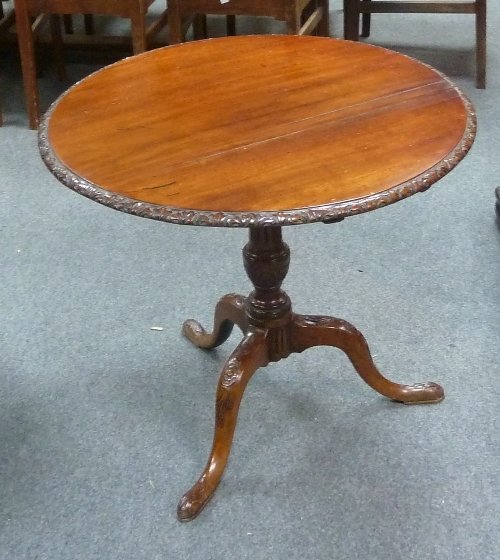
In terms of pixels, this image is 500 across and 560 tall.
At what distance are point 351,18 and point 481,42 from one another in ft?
1.68

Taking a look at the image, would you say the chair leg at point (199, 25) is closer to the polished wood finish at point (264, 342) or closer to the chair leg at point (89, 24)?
the chair leg at point (89, 24)

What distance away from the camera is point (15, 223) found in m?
2.21

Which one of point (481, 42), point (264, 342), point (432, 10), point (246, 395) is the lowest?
point (246, 395)

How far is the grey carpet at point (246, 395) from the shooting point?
1.32 meters

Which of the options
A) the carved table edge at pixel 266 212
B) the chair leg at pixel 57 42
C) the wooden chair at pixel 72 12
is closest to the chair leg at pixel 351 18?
the wooden chair at pixel 72 12

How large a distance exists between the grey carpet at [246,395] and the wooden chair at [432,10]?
2.24ft

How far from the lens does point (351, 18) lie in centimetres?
295

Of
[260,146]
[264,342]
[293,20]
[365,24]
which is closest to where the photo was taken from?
[260,146]

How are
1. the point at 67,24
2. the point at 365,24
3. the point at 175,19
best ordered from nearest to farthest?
the point at 175,19 → the point at 365,24 → the point at 67,24

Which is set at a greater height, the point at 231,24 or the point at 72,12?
the point at 72,12

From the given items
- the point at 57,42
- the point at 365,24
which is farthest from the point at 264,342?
the point at 365,24

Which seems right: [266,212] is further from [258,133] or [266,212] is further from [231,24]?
[231,24]

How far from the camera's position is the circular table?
0.96m

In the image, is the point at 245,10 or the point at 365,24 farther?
the point at 365,24
